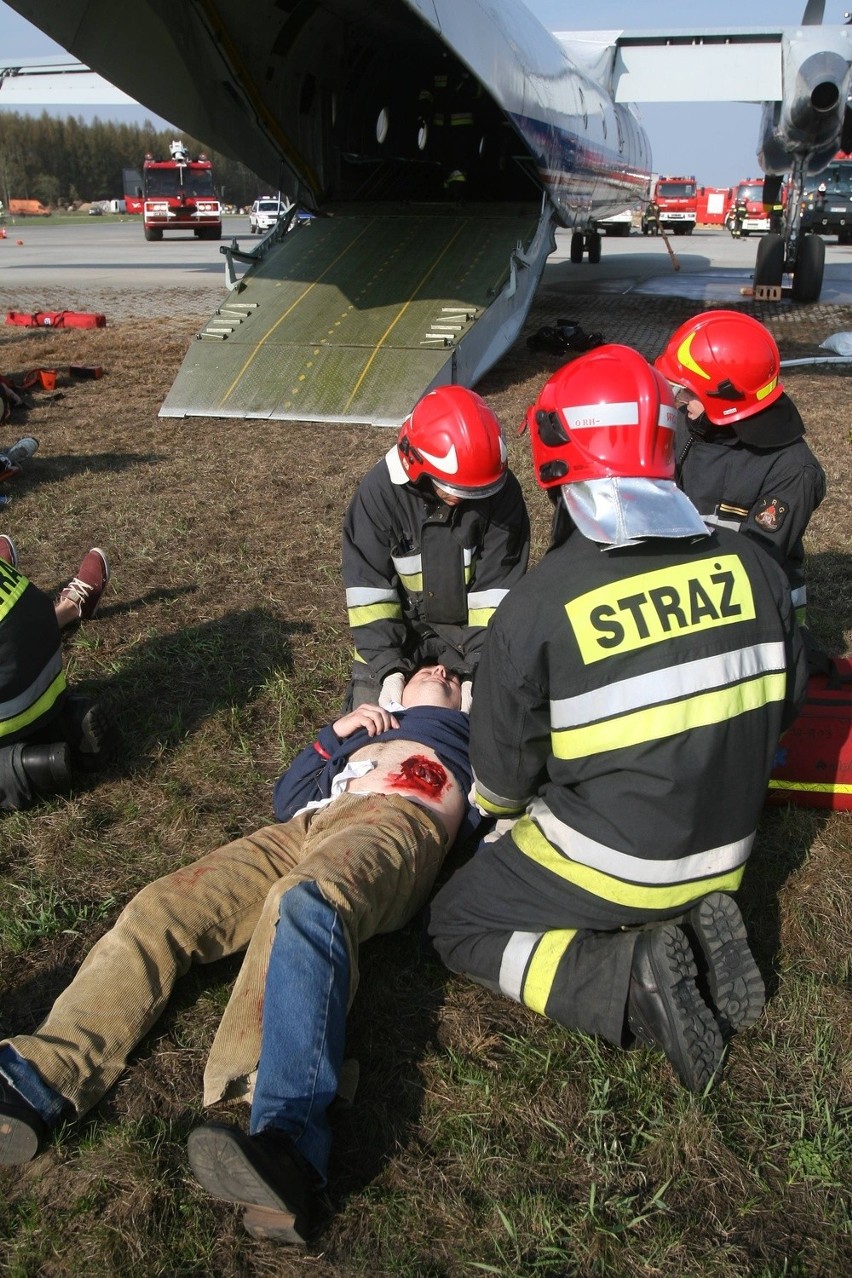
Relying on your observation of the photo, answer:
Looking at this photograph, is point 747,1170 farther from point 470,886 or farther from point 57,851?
point 57,851

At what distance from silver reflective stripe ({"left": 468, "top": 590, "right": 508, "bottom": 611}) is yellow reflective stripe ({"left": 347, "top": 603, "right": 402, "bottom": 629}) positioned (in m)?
0.33

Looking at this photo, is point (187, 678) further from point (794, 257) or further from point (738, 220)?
point (738, 220)

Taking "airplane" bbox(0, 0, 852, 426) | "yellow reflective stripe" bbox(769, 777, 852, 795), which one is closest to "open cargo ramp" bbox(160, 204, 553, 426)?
"airplane" bbox(0, 0, 852, 426)

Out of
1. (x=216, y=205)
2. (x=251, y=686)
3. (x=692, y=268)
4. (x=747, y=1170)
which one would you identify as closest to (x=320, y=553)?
(x=251, y=686)

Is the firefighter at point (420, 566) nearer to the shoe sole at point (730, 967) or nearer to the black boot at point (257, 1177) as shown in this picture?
the shoe sole at point (730, 967)

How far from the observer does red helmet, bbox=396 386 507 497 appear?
3.46 meters

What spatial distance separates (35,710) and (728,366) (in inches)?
115

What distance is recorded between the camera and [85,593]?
16.5 ft

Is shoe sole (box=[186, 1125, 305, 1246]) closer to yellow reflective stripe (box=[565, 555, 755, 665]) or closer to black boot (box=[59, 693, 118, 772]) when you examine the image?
yellow reflective stripe (box=[565, 555, 755, 665])

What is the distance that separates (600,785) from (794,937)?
3.55 feet

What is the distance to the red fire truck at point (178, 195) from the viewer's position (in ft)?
110

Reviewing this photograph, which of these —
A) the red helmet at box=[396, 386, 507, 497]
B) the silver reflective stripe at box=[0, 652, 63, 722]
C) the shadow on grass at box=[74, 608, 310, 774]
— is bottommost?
the shadow on grass at box=[74, 608, 310, 774]

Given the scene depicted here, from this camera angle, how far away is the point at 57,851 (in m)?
3.36

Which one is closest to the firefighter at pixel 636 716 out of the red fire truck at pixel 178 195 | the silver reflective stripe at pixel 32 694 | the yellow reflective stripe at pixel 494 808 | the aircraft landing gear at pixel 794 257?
the yellow reflective stripe at pixel 494 808
